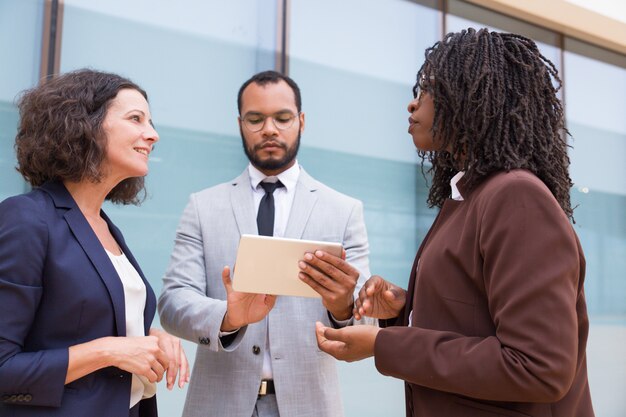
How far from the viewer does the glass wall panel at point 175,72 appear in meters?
3.69

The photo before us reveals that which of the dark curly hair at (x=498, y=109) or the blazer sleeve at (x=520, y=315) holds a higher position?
the dark curly hair at (x=498, y=109)

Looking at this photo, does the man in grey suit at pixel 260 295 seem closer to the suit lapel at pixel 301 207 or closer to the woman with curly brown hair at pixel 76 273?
the suit lapel at pixel 301 207

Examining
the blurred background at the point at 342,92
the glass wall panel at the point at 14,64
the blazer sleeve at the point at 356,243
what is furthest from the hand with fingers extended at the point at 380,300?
the glass wall panel at the point at 14,64

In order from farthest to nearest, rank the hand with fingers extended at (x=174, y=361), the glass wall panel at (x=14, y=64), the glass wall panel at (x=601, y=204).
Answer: the glass wall panel at (x=601, y=204) < the glass wall panel at (x=14, y=64) < the hand with fingers extended at (x=174, y=361)

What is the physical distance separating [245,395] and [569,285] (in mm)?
1377

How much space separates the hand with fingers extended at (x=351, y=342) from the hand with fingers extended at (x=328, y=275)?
0.28 metres

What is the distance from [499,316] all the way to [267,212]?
4.79ft

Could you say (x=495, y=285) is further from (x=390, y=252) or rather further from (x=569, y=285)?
(x=390, y=252)

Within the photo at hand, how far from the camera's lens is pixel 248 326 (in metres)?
2.49

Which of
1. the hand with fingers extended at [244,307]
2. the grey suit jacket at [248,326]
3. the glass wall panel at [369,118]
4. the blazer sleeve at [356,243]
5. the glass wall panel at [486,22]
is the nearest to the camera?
the hand with fingers extended at [244,307]

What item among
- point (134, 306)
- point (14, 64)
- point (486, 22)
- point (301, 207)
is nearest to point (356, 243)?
point (301, 207)

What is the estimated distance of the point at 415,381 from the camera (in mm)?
1446

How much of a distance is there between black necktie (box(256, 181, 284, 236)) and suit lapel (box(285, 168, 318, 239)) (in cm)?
8

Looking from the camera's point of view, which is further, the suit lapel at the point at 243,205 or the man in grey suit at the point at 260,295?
the suit lapel at the point at 243,205
